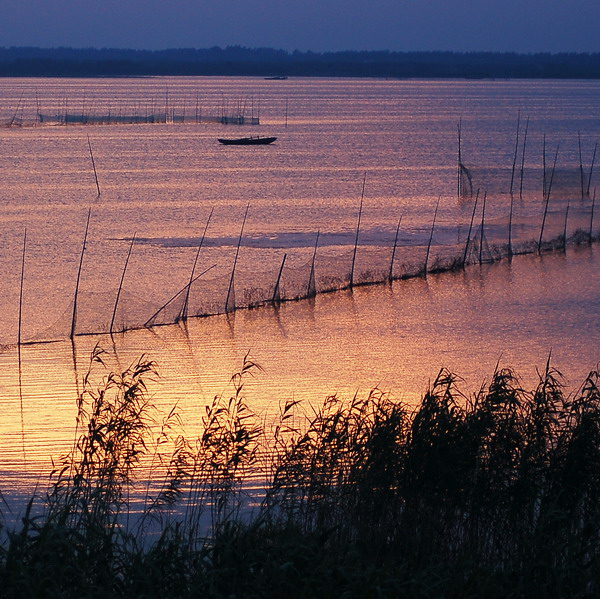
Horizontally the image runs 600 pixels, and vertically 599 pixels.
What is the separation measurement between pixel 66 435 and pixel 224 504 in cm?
358

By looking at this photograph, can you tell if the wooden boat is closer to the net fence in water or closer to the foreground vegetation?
the net fence in water

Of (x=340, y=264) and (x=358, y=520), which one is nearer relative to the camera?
(x=358, y=520)

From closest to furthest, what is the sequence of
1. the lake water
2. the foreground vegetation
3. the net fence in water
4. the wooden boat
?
the foreground vegetation → the lake water → the net fence in water → the wooden boat

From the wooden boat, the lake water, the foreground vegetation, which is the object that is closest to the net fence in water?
the lake water

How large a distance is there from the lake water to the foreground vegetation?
2.55 meters

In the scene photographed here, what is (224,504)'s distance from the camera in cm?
692

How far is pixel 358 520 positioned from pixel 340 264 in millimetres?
14453

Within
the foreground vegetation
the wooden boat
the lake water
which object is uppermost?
the foreground vegetation

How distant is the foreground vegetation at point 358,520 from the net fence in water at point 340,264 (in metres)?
7.40

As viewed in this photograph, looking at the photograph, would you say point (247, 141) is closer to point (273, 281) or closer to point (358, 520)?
point (273, 281)

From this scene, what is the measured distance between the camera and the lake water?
12781mm

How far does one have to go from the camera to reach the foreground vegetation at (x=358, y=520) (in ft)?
16.6

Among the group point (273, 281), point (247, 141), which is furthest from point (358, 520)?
point (247, 141)

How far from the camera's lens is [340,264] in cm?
2086
